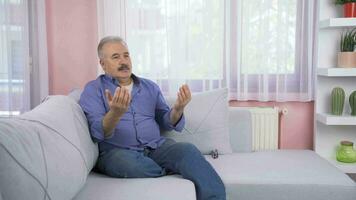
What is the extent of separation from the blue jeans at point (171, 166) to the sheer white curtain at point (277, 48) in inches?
37.8

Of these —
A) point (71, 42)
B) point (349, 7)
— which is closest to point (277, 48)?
point (349, 7)

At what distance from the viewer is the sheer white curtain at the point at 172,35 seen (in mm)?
2631

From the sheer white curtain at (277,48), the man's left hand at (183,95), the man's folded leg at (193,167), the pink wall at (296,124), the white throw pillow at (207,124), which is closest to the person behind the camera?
the man's folded leg at (193,167)

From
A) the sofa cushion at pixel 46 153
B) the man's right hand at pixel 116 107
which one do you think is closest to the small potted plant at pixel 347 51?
Result: the man's right hand at pixel 116 107

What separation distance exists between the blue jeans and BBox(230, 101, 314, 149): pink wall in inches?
38.7

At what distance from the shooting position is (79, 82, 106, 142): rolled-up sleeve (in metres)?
1.83

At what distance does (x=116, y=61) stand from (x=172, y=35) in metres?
0.71

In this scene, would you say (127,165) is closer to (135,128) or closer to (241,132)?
(135,128)

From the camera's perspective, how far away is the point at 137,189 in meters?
1.60

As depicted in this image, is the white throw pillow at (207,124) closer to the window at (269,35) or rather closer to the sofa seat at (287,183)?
the sofa seat at (287,183)

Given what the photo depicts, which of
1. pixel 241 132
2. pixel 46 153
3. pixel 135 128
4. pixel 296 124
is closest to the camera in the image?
pixel 46 153

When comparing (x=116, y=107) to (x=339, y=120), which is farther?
(x=339, y=120)

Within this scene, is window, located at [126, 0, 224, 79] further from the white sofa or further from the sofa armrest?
the white sofa

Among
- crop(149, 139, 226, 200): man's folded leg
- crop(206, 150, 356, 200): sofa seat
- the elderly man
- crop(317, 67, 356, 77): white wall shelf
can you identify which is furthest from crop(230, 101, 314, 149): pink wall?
crop(149, 139, 226, 200): man's folded leg
